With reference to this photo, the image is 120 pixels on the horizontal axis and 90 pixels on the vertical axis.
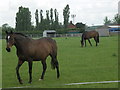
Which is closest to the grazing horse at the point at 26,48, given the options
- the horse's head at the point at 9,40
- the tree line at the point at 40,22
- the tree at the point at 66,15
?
the horse's head at the point at 9,40

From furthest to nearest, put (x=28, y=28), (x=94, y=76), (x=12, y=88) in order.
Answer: (x=28, y=28), (x=94, y=76), (x=12, y=88)

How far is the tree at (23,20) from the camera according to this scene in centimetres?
8844

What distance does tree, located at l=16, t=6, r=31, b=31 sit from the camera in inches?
3482

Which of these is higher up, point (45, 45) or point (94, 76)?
point (45, 45)

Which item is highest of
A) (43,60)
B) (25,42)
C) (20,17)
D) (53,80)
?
(20,17)

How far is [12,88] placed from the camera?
709 cm

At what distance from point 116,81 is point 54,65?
92.5 inches

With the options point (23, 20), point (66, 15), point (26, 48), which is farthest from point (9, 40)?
point (66, 15)

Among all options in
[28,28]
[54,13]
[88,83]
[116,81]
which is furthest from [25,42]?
[54,13]

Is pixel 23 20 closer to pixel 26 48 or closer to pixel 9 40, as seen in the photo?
pixel 26 48

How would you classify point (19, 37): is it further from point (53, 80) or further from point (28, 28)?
point (28, 28)

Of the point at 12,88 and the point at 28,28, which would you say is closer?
the point at 12,88

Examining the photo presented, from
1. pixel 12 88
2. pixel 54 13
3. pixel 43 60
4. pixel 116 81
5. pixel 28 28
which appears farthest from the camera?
pixel 54 13

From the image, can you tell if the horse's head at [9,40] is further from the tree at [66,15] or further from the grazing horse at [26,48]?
the tree at [66,15]
